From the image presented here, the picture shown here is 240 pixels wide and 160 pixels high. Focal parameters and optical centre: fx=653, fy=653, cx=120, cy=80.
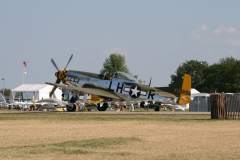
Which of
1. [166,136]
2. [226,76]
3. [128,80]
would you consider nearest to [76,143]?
[166,136]

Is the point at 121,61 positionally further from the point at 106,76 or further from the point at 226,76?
the point at 106,76

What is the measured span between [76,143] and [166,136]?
17.4ft

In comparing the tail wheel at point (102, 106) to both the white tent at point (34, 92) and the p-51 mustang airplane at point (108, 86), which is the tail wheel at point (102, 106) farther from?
the white tent at point (34, 92)

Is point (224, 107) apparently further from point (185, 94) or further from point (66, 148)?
point (185, 94)

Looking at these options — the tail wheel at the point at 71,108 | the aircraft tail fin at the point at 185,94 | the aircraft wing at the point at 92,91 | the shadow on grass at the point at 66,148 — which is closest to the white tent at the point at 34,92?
the aircraft tail fin at the point at 185,94

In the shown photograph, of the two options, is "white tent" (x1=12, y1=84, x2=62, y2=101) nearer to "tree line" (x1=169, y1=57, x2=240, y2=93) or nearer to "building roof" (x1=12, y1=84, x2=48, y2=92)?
"building roof" (x1=12, y1=84, x2=48, y2=92)

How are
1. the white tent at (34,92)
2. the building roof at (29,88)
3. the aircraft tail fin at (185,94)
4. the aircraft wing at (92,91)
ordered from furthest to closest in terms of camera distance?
the building roof at (29,88) → the white tent at (34,92) → the aircraft tail fin at (185,94) → the aircraft wing at (92,91)

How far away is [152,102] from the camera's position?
78062 millimetres

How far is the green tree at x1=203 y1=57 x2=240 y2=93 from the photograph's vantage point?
166125mm

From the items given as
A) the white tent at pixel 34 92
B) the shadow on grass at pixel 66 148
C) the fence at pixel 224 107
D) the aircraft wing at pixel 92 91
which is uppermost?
the white tent at pixel 34 92

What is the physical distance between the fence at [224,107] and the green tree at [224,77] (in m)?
116

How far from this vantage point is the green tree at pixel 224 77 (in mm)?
166125

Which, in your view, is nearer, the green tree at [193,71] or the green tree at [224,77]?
the green tree at [224,77]

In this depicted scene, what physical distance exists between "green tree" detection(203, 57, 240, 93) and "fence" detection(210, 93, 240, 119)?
11643 centimetres
